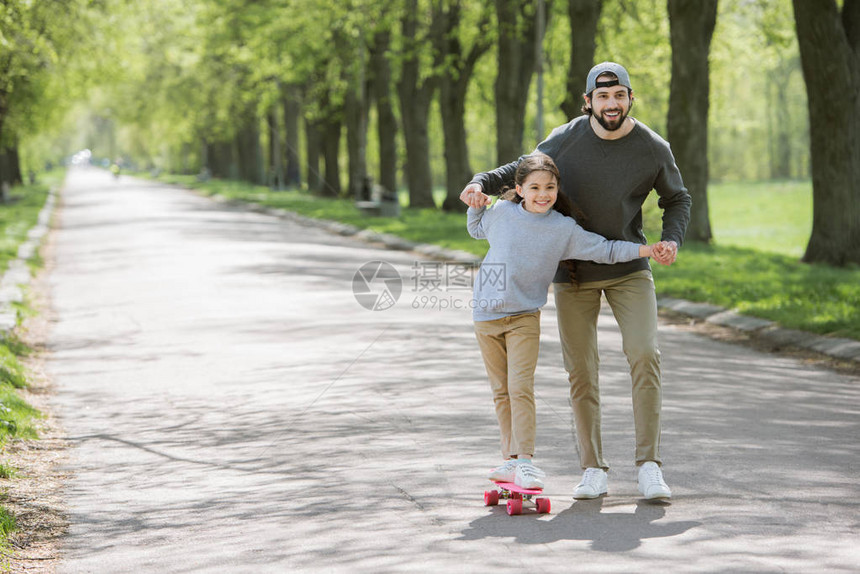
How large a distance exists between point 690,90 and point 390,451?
15.9 meters

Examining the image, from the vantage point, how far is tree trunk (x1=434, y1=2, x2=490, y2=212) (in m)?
33.2

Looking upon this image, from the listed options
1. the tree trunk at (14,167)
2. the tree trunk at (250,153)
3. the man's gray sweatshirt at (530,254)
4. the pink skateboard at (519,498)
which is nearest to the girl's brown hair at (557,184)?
the man's gray sweatshirt at (530,254)

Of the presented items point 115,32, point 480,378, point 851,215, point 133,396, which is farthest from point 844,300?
point 115,32

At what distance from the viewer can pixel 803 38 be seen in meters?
17.3

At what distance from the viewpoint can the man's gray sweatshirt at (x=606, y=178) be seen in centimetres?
584

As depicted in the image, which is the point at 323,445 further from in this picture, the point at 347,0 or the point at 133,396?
the point at 347,0

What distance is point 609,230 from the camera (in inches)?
230

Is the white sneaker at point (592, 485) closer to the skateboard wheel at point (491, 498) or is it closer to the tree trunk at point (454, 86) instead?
the skateboard wheel at point (491, 498)

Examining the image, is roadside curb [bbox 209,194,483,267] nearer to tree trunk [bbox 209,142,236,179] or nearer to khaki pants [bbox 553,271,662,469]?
khaki pants [bbox 553,271,662,469]

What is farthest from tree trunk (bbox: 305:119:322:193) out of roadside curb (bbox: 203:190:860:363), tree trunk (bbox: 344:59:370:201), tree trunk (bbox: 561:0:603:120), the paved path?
the paved path

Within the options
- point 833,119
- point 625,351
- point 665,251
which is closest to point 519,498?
point 625,351

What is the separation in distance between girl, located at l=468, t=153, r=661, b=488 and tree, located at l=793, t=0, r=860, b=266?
501 inches

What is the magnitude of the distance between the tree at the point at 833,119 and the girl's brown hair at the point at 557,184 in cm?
1261

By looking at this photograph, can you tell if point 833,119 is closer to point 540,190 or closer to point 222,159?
point 540,190
